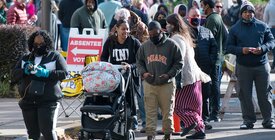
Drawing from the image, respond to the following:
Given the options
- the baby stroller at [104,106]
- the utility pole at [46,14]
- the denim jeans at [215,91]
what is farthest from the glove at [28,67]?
the denim jeans at [215,91]

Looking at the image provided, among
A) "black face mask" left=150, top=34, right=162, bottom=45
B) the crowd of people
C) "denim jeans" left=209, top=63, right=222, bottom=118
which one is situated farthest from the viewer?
"denim jeans" left=209, top=63, right=222, bottom=118

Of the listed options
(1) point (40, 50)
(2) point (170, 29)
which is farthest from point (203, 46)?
(1) point (40, 50)

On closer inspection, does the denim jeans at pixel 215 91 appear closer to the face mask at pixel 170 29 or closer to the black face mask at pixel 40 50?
the face mask at pixel 170 29

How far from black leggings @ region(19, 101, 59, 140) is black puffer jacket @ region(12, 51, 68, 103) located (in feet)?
0.26

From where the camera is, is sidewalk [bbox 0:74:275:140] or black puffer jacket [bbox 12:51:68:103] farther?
sidewalk [bbox 0:74:275:140]

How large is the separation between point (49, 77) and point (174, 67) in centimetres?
213

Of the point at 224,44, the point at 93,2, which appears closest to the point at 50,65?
the point at 224,44

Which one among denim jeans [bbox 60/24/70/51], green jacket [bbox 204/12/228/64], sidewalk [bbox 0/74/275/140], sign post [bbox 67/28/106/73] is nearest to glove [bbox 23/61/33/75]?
sidewalk [bbox 0/74/275/140]

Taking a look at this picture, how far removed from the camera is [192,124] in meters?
14.1

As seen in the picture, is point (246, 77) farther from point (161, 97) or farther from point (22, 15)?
point (22, 15)

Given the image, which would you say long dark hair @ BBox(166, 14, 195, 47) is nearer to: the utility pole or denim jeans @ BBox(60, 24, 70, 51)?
the utility pole

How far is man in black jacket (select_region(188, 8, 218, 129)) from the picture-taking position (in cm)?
1512

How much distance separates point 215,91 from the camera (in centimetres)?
1591

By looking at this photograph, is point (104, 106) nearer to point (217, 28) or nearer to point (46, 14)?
point (46, 14)
